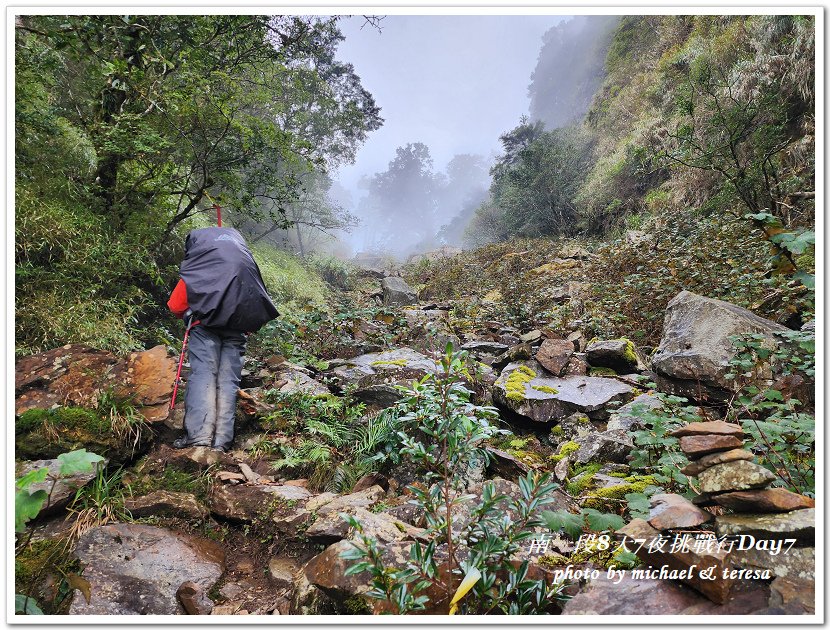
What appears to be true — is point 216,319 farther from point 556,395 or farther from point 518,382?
point 556,395

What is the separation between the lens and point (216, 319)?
12.4 ft

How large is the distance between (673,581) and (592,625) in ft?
Answer: 1.25

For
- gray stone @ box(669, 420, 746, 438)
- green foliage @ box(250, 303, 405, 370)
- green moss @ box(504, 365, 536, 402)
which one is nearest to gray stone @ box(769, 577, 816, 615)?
gray stone @ box(669, 420, 746, 438)

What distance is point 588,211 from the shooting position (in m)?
15.3

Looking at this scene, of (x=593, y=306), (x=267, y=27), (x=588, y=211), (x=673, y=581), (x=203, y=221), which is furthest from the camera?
(x=588, y=211)

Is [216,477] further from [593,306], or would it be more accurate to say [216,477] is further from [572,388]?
[593,306]

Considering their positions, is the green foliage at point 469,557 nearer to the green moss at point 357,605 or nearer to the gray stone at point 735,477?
the green moss at point 357,605

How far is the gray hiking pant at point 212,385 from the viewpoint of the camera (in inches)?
139

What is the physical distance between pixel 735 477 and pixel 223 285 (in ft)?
13.3

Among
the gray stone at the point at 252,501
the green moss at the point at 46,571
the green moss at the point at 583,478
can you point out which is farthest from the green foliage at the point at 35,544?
the green moss at the point at 583,478

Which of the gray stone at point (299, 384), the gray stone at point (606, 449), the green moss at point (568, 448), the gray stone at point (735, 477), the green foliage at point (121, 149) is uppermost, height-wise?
the green foliage at point (121, 149)

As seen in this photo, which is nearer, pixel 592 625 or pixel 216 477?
pixel 592 625

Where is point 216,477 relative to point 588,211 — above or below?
below
